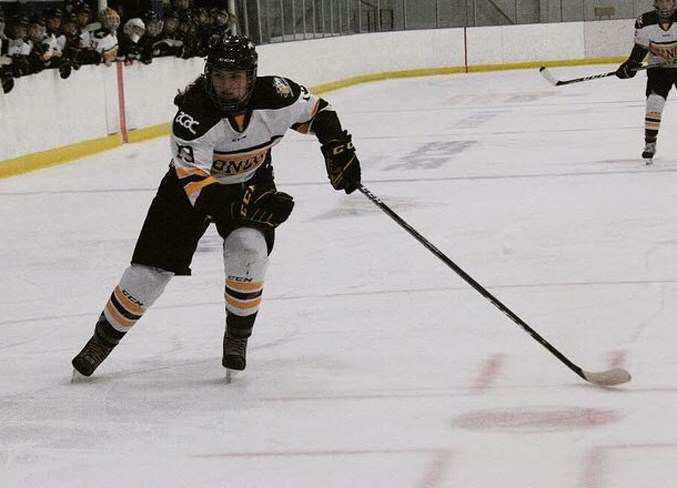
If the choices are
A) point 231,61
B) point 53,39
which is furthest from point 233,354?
point 53,39

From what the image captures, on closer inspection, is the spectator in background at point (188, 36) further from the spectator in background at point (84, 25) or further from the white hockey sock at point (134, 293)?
the white hockey sock at point (134, 293)

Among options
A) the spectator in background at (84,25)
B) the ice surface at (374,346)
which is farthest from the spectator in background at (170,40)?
the ice surface at (374,346)

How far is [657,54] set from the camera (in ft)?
27.8

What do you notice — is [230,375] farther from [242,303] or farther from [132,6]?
[132,6]

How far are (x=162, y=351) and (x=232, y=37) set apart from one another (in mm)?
1106

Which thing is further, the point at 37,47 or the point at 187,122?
the point at 37,47

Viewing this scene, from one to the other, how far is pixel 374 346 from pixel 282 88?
2.98 ft

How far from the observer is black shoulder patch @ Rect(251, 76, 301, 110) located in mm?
3613

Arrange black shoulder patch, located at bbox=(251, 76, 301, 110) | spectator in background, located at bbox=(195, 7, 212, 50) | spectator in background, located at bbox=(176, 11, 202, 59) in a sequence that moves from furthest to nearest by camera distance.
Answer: spectator in background, located at bbox=(195, 7, 212, 50) < spectator in background, located at bbox=(176, 11, 202, 59) < black shoulder patch, located at bbox=(251, 76, 301, 110)

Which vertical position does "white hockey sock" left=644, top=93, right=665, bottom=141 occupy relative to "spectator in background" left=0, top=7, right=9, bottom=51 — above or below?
below

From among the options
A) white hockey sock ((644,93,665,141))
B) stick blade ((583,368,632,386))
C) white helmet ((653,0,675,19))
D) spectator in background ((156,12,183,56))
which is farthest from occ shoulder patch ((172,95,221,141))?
spectator in background ((156,12,183,56))

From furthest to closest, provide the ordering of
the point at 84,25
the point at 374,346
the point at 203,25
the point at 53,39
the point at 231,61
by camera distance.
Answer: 1. the point at 203,25
2. the point at 84,25
3. the point at 53,39
4. the point at 374,346
5. the point at 231,61

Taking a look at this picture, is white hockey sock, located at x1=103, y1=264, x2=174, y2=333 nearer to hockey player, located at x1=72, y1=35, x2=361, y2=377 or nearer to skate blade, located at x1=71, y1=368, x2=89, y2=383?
hockey player, located at x1=72, y1=35, x2=361, y2=377

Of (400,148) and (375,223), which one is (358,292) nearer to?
(375,223)
